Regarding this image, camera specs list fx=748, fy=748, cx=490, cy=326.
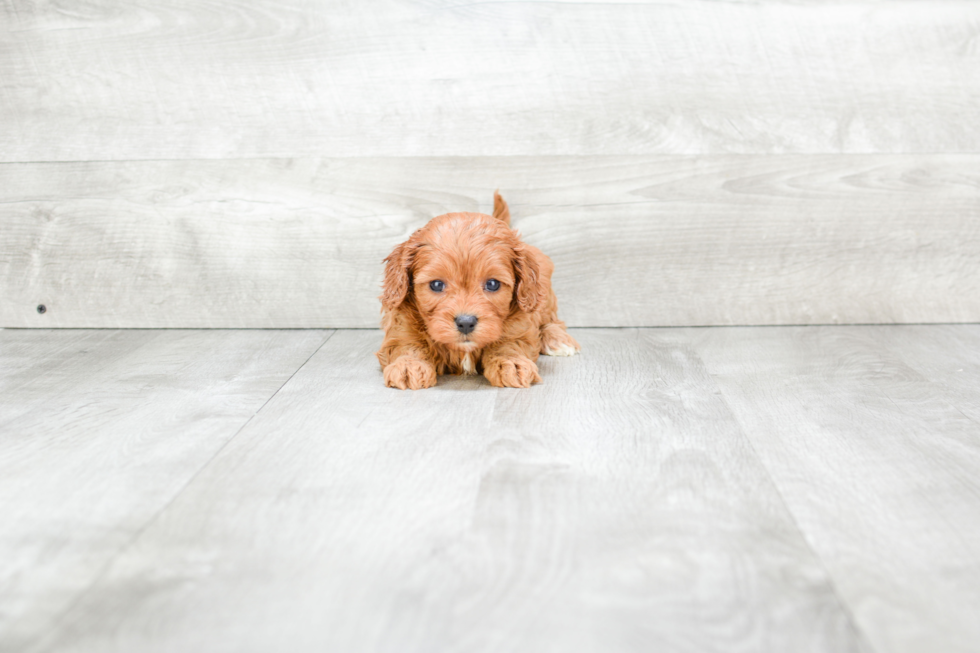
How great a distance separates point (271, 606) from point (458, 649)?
0.27 metres

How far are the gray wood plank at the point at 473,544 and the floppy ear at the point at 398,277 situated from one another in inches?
11.8

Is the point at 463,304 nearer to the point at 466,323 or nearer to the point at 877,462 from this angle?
the point at 466,323

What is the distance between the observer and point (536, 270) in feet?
6.39

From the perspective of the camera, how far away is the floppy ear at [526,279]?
1.92 meters

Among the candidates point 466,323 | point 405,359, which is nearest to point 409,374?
point 405,359

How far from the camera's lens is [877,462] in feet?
4.78

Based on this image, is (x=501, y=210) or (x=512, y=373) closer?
(x=512, y=373)

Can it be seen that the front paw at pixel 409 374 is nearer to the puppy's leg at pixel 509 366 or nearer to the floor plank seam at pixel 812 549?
the puppy's leg at pixel 509 366

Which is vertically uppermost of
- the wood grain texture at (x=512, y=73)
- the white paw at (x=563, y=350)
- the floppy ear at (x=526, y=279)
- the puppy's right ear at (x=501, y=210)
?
the wood grain texture at (x=512, y=73)

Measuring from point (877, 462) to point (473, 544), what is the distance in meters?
0.84

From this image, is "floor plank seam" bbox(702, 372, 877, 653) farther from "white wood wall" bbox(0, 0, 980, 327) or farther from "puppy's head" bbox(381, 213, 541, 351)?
"white wood wall" bbox(0, 0, 980, 327)

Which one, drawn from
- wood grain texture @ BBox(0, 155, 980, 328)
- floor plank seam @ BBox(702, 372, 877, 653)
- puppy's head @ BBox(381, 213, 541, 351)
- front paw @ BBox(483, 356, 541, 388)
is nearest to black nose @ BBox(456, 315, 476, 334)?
puppy's head @ BBox(381, 213, 541, 351)

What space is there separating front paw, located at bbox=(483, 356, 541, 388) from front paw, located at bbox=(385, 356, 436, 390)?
6.4 inches

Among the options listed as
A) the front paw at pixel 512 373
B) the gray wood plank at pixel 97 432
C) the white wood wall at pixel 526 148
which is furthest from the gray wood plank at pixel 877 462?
the gray wood plank at pixel 97 432
